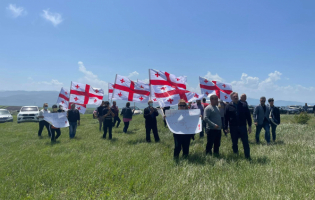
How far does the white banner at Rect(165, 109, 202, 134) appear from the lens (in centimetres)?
671

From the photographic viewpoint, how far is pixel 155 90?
9.00 meters

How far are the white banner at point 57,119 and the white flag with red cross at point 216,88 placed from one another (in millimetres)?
7876

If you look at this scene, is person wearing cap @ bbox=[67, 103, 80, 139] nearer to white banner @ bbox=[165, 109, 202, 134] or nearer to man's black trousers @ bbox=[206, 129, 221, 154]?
white banner @ bbox=[165, 109, 202, 134]

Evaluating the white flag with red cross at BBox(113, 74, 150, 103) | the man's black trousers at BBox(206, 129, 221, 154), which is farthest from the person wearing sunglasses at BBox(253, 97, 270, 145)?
the white flag with red cross at BBox(113, 74, 150, 103)

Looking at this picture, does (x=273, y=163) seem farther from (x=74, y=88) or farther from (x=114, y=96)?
(x=74, y=88)

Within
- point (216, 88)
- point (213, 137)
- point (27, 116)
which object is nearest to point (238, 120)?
point (213, 137)

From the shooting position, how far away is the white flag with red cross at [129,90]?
1152 cm

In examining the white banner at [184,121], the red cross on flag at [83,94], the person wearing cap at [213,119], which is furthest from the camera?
the red cross on flag at [83,94]

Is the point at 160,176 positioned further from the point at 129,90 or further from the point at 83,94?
the point at 83,94

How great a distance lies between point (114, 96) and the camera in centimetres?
1145

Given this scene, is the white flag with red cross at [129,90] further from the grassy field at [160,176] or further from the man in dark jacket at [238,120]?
the man in dark jacket at [238,120]

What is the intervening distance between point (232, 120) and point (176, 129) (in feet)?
5.87

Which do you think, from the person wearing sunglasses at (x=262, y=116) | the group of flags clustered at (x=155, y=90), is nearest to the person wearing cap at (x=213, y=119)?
the group of flags clustered at (x=155, y=90)

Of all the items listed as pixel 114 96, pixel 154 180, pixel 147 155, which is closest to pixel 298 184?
pixel 154 180
